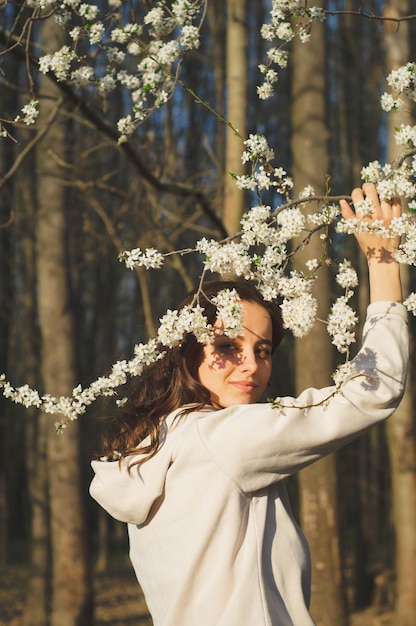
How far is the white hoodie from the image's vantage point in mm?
2289

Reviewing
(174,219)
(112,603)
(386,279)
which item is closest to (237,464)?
(386,279)

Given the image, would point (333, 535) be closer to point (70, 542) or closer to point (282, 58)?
point (70, 542)

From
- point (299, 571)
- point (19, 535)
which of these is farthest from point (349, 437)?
point (19, 535)

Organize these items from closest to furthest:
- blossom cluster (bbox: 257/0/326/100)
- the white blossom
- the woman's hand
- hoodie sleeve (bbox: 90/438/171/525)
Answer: the white blossom → the woman's hand → hoodie sleeve (bbox: 90/438/171/525) → blossom cluster (bbox: 257/0/326/100)

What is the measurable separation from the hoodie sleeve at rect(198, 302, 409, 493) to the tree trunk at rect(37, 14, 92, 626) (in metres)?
6.35

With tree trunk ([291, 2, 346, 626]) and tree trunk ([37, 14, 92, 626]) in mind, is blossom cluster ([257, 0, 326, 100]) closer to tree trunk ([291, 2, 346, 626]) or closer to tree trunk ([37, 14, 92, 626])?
tree trunk ([291, 2, 346, 626])

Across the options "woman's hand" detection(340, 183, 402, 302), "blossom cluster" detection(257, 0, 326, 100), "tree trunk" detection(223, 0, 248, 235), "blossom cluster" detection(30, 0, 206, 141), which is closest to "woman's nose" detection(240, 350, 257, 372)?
"woman's hand" detection(340, 183, 402, 302)

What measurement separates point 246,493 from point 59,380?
653 centimetres

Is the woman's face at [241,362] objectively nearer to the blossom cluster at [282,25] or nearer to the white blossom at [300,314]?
the white blossom at [300,314]

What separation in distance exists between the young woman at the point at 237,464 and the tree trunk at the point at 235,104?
326 cm

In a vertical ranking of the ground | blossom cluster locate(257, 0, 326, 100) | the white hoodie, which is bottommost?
the ground

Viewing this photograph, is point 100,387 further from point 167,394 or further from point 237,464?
point 237,464

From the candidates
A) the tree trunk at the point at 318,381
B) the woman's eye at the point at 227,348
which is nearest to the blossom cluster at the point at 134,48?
the woman's eye at the point at 227,348

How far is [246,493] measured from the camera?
241cm
